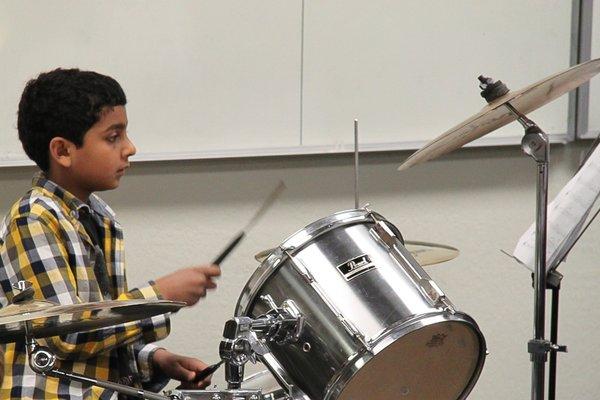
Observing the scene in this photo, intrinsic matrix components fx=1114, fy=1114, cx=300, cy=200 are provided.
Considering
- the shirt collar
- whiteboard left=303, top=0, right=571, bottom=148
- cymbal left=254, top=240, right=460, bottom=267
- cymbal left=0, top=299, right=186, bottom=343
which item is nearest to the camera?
cymbal left=0, top=299, right=186, bottom=343

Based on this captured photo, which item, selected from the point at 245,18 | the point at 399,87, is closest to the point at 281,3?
the point at 245,18

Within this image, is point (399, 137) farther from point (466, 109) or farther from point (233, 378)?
point (233, 378)

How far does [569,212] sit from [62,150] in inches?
39.5

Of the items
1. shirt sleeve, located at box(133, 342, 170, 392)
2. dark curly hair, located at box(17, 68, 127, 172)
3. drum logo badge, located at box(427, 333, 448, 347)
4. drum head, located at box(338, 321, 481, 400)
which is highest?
dark curly hair, located at box(17, 68, 127, 172)

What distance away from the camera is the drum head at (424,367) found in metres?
1.91

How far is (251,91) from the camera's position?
2836mm

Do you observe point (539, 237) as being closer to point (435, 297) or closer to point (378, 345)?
point (435, 297)

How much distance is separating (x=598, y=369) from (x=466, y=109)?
903mm

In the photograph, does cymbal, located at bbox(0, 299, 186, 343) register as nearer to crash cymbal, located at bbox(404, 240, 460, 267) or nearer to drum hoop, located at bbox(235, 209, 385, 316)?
drum hoop, located at bbox(235, 209, 385, 316)

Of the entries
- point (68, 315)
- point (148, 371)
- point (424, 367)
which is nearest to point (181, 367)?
point (148, 371)

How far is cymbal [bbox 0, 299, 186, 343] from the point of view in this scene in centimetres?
153

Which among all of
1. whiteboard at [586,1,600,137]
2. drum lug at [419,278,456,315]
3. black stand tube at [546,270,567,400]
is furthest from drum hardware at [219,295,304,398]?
whiteboard at [586,1,600,137]

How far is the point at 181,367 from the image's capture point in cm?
220

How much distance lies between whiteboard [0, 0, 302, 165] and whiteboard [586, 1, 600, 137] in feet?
2.86
